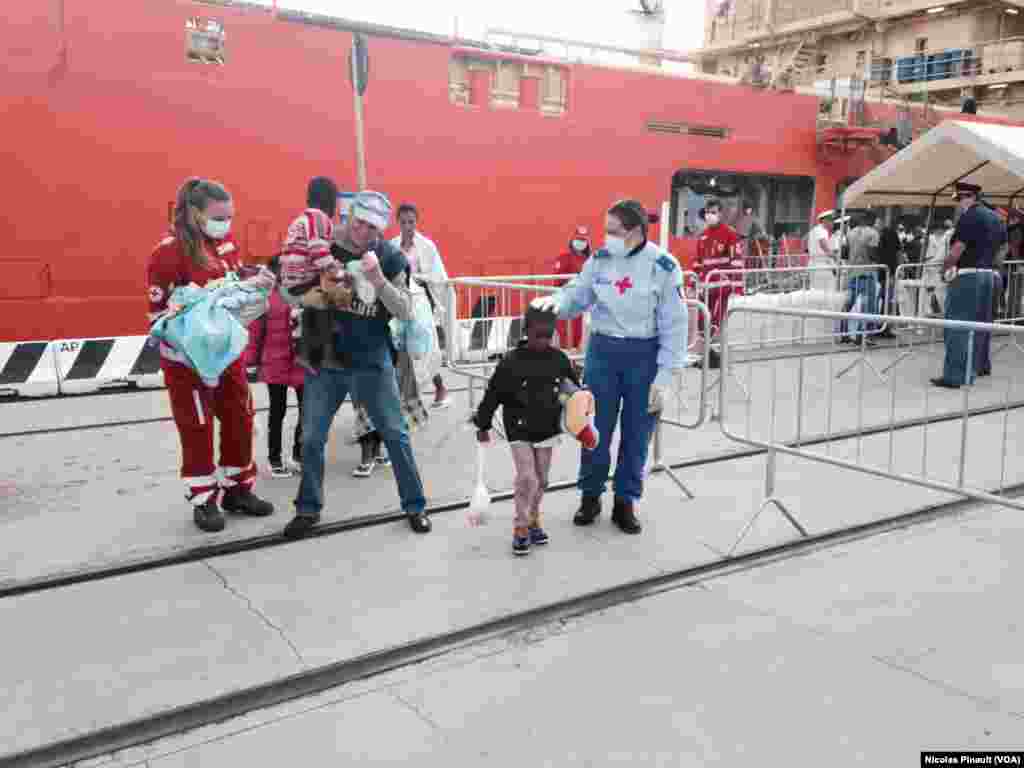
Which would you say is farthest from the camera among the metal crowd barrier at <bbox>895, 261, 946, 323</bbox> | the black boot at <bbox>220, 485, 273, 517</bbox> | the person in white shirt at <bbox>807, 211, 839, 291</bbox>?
the person in white shirt at <bbox>807, 211, 839, 291</bbox>

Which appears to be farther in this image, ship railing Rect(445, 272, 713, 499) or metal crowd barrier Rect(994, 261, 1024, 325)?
metal crowd barrier Rect(994, 261, 1024, 325)

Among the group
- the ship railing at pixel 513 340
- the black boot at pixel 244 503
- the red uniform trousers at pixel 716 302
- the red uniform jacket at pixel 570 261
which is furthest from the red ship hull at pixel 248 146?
the black boot at pixel 244 503

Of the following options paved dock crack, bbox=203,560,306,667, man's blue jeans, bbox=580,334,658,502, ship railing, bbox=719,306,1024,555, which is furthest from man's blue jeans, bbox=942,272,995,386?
paved dock crack, bbox=203,560,306,667

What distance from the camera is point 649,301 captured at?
15.8 ft

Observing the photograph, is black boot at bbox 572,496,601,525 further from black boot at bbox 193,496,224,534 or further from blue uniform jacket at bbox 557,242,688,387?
black boot at bbox 193,496,224,534

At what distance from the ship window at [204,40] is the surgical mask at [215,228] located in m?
5.57

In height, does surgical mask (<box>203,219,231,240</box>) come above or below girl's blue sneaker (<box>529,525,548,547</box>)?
above

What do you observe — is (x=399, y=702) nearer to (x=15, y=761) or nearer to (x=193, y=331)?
(x=15, y=761)

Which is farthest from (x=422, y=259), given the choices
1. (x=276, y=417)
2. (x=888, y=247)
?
(x=888, y=247)

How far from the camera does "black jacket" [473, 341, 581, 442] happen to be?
15.0ft

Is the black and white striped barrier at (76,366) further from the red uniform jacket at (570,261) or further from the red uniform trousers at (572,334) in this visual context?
the red uniform jacket at (570,261)

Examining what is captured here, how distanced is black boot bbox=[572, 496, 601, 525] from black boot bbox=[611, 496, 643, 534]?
0.14 metres

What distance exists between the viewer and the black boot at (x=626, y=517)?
4.98 metres

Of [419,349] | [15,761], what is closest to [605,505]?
[419,349]
